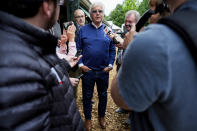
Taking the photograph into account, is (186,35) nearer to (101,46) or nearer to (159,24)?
(159,24)

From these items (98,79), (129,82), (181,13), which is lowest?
(98,79)

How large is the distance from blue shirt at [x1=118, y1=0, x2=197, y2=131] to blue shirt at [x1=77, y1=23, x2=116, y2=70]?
2132 millimetres

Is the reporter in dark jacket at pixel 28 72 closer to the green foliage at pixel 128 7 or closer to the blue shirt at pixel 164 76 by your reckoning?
the blue shirt at pixel 164 76

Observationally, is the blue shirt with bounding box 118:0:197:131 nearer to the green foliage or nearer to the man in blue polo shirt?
the man in blue polo shirt

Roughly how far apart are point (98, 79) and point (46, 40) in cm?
221

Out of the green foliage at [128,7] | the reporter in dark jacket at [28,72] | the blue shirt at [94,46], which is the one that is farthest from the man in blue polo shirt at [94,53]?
the green foliage at [128,7]

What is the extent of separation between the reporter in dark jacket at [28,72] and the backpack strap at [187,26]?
2.38 feet

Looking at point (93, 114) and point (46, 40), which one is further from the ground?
point (46, 40)

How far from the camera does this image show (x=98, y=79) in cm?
297

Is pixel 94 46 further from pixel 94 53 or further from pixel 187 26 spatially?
pixel 187 26

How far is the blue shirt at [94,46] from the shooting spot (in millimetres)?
2828

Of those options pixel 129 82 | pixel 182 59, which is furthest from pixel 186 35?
pixel 129 82

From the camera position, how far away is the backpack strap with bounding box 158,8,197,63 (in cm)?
60

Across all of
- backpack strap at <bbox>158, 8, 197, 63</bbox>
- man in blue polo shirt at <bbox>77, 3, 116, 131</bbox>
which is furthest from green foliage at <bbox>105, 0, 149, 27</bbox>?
backpack strap at <bbox>158, 8, 197, 63</bbox>
